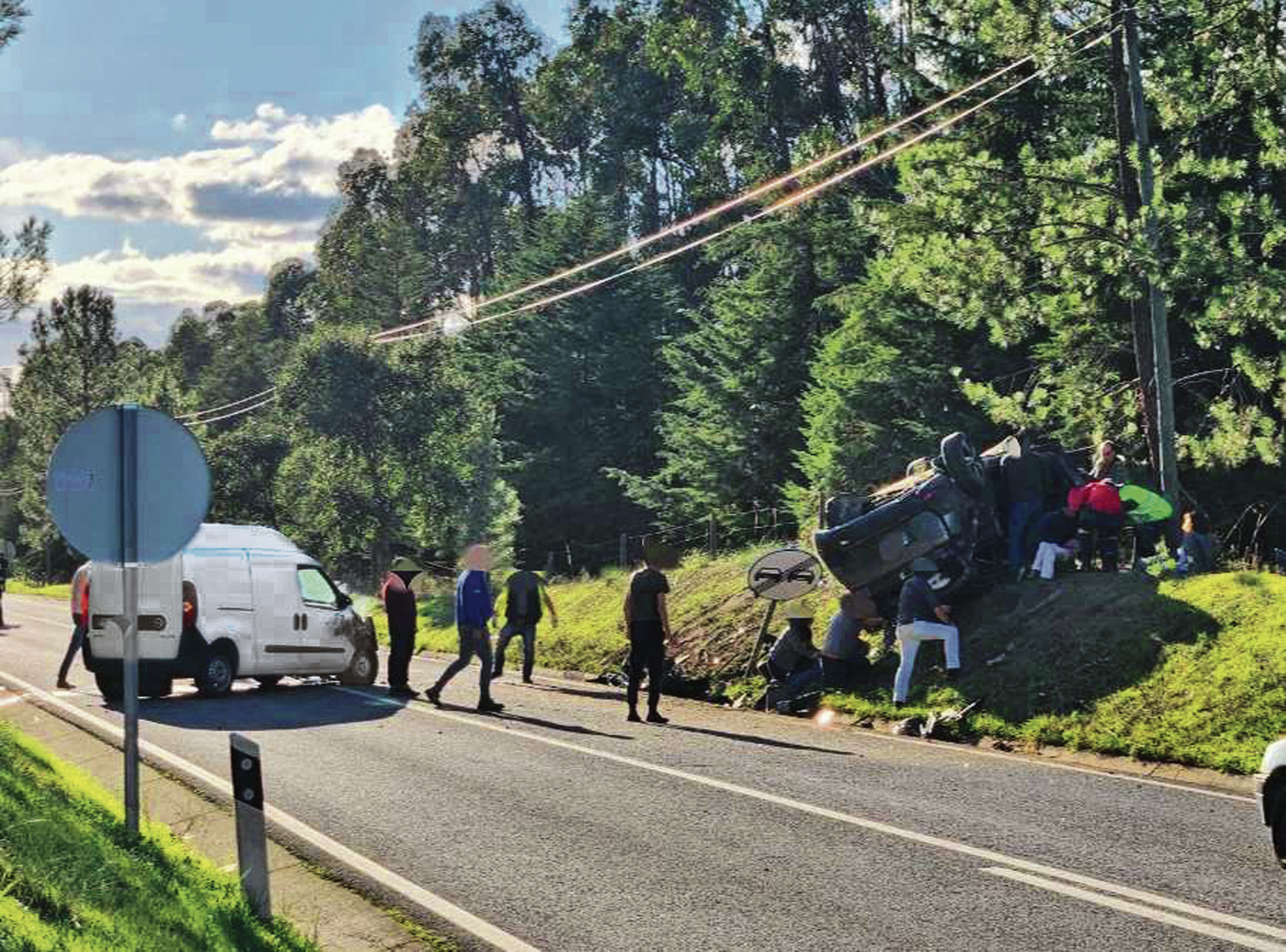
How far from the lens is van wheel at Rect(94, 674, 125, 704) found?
17.3 m

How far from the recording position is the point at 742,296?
43312 mm

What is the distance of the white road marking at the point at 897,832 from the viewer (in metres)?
7.15

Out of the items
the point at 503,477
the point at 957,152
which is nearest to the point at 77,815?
the point at 957,152

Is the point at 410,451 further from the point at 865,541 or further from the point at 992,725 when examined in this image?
the point at 992,725

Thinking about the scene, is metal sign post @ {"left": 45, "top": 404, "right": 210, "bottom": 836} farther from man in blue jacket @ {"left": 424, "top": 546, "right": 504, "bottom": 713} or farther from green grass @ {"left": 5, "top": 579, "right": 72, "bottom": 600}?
green grass @ {"left": 5, "top": 579, "right": 72, "bottom": 600}

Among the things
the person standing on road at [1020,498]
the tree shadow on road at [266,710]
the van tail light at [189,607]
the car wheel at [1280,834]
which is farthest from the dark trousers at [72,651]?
the car wheel at [1280,834]

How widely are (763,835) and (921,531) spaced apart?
799cm

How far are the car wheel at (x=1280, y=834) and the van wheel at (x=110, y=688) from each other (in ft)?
43.2

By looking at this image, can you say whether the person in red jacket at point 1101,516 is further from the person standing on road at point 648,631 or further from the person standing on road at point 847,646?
the person standing on road at point 648,631

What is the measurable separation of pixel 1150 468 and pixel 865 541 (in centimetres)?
1000

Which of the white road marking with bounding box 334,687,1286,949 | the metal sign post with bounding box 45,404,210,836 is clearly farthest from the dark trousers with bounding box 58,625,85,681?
the metal sign post with bounding box 45,404,210,836

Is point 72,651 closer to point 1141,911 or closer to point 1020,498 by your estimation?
point 1020,498

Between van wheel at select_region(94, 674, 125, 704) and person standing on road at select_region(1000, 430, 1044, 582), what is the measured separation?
34.9 ft

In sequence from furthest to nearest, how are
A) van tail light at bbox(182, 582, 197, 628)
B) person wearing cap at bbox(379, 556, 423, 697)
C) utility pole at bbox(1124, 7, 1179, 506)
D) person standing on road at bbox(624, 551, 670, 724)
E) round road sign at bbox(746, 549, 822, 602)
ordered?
utility pole at bbox(1124, 7, 1179, 506) < person wearing cap at bbox(379, 556, 423, 697) < van tail light at bbox(182, 582, 197, 628) < round road sign at bbox(746, 549, 822, 602) < person standing on road at bbox(624, 551, 670, 724)
